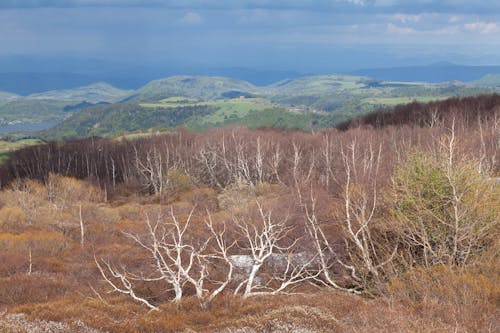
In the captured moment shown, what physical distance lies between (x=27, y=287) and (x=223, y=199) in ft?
160

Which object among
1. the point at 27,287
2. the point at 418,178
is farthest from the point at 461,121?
the point at 27,287

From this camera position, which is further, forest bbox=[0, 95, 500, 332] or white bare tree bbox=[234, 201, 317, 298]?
white bare tree bbox=[234, 201, 317, 298]

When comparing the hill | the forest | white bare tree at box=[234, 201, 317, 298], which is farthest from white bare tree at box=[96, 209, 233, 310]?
the hill

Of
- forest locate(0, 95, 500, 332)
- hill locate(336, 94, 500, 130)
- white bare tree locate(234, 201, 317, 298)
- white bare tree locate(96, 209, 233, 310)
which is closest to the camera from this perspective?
forest locate(0, 95, 500, 332)

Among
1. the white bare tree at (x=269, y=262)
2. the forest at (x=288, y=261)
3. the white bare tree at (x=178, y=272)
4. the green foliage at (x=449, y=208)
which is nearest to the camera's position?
the forest at (x=288, y=261)

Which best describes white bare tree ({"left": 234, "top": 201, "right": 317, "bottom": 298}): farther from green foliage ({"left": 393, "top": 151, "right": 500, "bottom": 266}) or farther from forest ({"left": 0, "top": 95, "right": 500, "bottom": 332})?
green foliage ({"left": 393, "top": 151, "right": 500, "bottom": 266})

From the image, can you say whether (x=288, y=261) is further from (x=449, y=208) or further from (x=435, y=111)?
(x=435, y=111)

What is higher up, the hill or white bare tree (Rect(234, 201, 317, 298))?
the hill

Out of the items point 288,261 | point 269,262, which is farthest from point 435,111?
point 288,261

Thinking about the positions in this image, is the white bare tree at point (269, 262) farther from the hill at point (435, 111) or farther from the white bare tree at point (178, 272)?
the hill at point (435, 111)

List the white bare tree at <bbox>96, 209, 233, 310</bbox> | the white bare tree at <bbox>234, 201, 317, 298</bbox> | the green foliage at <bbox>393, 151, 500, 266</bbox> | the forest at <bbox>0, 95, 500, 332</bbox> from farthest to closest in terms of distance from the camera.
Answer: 1. the green foliage at <bbox>393, 151, 500, 266</bbox>
2. the white bare tree at <bbox>234, 201, 317, 298</bbox>
3. the white bare tree at <bbox>96, 209, 233, 310</bbox>
4. the forest at <bbox>0, 95, 500, 332</bbox>

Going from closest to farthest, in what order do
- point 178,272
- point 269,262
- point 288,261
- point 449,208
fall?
point 178,272, point 288,261, point 449,208, point 269,262

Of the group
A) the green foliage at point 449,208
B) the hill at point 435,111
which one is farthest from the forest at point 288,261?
the hill at point 435,111

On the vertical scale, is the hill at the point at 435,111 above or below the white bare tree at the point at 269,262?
above
